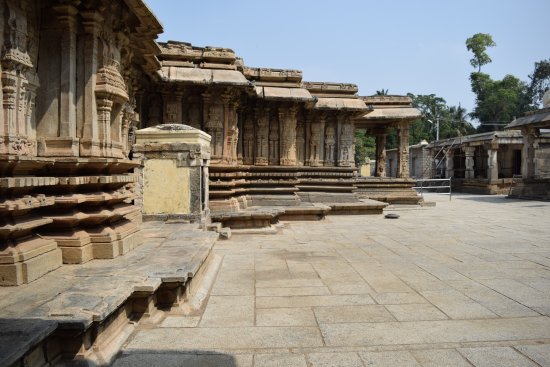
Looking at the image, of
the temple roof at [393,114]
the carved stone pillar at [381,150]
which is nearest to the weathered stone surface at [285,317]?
the temple roof at [393,114]

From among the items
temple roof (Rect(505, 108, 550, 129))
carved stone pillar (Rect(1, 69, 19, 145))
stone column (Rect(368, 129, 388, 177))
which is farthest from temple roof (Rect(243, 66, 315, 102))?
temple roof (Rect(505, 108, 550, 129))

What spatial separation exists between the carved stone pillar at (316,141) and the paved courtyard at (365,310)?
235 inches

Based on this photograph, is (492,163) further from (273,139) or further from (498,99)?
(498,99)

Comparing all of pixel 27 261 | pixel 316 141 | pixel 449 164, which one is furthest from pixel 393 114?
pixel 27 261

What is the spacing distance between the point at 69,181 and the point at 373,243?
18.1ft

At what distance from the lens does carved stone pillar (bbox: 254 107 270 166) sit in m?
11.7

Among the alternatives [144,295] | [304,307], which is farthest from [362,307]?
[144,295]

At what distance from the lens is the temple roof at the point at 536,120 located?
18.2 meters

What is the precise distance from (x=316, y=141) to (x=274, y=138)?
5.78ft

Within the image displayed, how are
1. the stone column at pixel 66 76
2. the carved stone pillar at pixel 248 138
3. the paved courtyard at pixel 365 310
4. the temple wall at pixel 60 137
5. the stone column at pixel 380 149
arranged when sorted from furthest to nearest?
the stone column at pixel 380 149, the carved stone pillar at pixel 248 138, the stone column at pixel 66 76, the temple wall at pixel 60 137, the paved courtyard at pixel 365 310

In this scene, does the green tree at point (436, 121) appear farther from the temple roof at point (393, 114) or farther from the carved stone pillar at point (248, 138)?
the carved stone pillar at point (248, 138)

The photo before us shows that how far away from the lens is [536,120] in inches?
731

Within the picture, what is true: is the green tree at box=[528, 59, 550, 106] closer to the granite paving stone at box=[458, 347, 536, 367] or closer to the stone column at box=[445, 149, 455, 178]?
the stone column at box=[445, 149, 455, 178]

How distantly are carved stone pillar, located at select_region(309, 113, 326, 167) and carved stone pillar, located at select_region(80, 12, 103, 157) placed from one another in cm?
925
